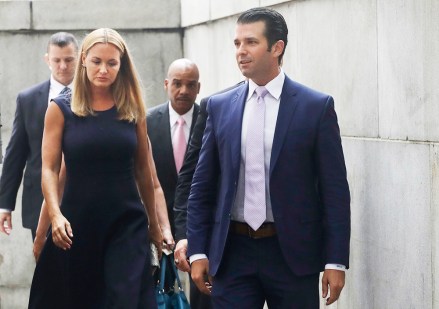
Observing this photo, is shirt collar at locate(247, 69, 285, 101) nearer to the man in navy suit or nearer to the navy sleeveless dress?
the man in navy suit

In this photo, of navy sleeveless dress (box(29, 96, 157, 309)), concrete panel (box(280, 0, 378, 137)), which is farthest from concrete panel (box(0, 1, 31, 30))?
navy sleeveless dress (box(29, 96, 157, 309))

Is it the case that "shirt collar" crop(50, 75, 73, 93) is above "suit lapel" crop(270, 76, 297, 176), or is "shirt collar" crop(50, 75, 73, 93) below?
above

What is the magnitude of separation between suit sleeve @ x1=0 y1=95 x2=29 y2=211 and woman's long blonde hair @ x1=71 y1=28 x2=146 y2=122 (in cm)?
207

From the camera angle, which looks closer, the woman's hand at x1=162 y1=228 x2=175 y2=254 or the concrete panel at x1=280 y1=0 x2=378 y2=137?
the concrete panel at x1=280 y1=0 x2=378 y2=137

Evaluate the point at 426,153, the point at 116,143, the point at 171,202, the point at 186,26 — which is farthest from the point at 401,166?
the point at 186,26

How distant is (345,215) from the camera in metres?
5.50

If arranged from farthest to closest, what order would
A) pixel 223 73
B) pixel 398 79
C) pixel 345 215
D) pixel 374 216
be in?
pixel 223 73 → pixel 374 216 → pixel 398 79 → pixel 345 215

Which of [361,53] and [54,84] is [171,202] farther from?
[361,53]

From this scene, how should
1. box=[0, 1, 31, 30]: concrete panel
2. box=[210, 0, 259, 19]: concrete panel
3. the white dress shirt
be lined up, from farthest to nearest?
box=[0, 1, 31, 30]: concrete panel → box=[210, 0, 259, 19]: concrete panel → the white dress shirt

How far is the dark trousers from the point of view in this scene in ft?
18.2

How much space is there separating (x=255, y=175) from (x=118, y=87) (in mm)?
1563

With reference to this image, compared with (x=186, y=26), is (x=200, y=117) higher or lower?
lower

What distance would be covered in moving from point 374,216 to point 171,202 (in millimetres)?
2143

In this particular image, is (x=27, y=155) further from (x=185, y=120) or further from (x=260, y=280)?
(x=260, y=280)
